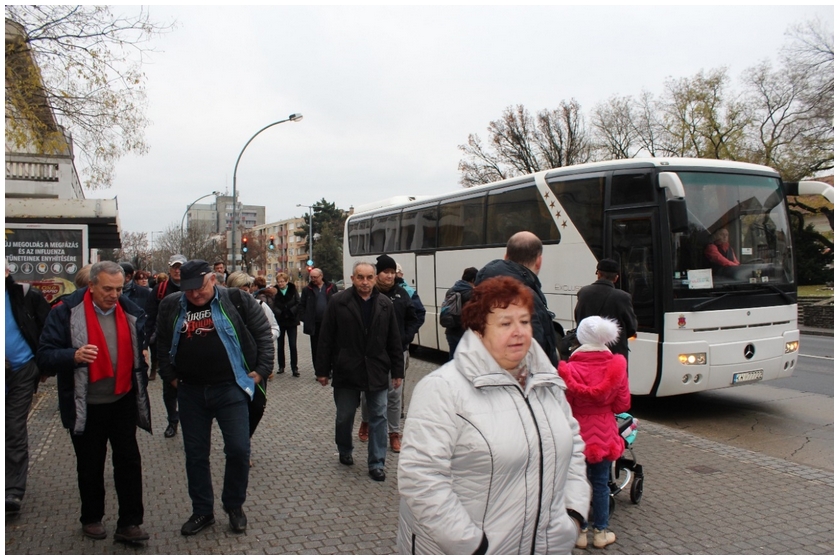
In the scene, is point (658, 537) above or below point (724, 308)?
below

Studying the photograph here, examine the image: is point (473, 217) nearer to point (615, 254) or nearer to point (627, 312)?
point (615, 254)

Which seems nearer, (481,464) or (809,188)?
(481,464)

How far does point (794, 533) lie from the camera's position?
189 inches

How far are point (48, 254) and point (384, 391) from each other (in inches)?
365

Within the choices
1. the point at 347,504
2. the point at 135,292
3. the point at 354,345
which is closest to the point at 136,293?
the point at 135,292

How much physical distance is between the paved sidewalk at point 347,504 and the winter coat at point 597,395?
682mm

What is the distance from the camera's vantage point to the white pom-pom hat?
4512 mm

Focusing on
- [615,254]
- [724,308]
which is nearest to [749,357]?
[724,308]

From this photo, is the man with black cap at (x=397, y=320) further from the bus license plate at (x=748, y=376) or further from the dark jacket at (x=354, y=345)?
the bus license plate at (x=748, y=376)

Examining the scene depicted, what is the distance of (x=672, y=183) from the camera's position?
861 centimetres

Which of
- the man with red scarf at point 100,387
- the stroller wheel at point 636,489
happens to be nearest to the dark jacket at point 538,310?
the stroller wheel at point 636,489

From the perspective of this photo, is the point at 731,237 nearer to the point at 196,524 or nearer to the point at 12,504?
the point at 196,524

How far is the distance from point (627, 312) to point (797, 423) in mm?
3727

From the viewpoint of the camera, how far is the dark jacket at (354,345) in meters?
6.20
